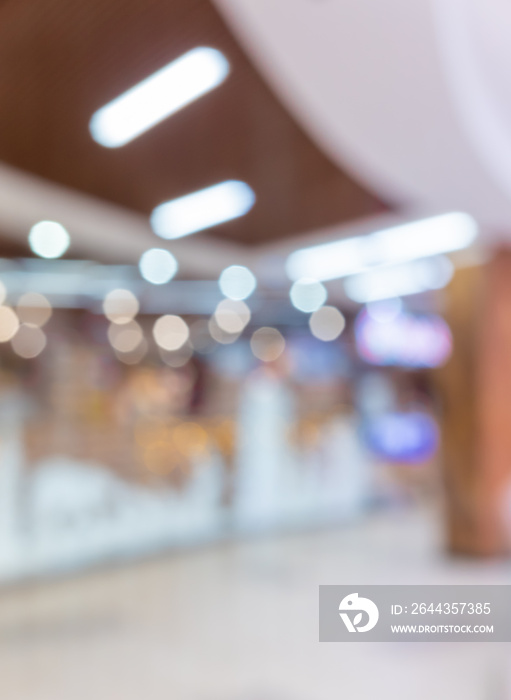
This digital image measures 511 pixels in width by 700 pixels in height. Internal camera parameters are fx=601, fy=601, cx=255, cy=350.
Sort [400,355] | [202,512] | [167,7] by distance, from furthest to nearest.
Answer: [400,355]
[202,512]
[167,7]


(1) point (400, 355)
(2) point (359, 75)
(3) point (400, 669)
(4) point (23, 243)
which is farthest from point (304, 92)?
(1) point (400, 355)

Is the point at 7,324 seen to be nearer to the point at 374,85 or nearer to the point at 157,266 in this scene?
Answer: the point at 157,266

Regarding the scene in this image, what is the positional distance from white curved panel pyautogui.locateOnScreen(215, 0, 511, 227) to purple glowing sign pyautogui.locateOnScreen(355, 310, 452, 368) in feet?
8.20

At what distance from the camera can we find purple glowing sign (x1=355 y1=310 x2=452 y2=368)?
5891 millimetres

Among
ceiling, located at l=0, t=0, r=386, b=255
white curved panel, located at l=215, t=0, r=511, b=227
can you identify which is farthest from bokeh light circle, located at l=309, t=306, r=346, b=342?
white curved panel, located at l=215, t=0, r=511, b=227

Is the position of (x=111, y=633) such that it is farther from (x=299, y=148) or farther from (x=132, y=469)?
(x=299, y=148)

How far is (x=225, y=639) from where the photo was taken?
291cm

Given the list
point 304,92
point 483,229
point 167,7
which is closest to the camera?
point 167,7

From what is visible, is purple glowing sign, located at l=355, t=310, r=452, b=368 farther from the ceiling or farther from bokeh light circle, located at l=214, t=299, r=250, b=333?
the ceiling

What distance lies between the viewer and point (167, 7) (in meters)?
2.42

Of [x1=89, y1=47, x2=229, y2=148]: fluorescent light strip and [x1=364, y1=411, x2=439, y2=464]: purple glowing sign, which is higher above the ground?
[x1=89, y1=47, x2=229, y2=148]: fluorescent light strip

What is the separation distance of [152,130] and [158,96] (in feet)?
1.07

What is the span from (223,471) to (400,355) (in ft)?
7.32

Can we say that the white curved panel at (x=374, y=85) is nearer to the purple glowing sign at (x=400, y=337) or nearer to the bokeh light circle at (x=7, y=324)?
the bokeh light circle at (x=7, y=324)
